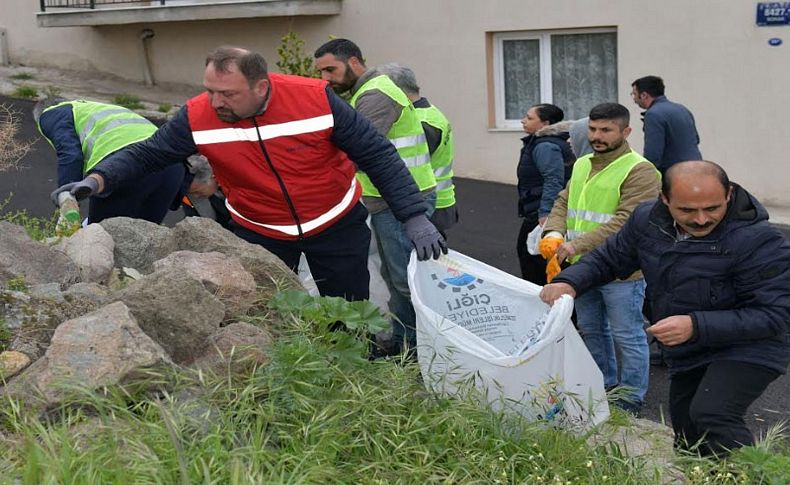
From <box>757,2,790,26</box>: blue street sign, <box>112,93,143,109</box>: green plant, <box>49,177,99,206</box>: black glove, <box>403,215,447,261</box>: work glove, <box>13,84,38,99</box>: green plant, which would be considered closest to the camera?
<box>403,215,447,261</box>: work glove

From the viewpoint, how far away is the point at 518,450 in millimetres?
3809

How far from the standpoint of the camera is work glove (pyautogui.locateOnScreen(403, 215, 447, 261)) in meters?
4.84

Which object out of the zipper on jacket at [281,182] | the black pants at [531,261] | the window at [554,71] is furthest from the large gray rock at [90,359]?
the window at [554,71]

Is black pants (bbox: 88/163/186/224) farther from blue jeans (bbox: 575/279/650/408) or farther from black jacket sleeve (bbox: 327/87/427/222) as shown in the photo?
blue jeans (bbox: 575/279/650/408)

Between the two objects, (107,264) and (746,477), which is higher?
(107,264)

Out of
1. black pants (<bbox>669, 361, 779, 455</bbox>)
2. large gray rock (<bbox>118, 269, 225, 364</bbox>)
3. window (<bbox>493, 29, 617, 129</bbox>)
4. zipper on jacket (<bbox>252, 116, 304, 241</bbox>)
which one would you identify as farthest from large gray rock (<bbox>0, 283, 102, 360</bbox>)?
window (<bbox>493, 29, 617, 129</bbox>)

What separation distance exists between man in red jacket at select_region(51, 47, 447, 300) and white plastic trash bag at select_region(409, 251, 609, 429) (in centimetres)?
24

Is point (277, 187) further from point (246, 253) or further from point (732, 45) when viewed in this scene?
point (732, 45)

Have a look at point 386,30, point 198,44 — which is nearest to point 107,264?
point 386,30

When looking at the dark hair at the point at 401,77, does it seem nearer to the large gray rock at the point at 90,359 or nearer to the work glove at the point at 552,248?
the work glove at the point at 552,248

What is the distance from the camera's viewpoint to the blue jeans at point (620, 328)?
5617 millimetres

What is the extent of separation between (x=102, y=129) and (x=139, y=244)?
0.96 meters

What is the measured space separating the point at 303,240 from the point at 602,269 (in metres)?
1.44

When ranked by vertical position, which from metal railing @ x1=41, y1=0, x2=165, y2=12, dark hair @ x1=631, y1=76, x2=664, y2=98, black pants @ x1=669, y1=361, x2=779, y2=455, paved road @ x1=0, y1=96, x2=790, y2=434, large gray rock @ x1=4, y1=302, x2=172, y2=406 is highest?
metal railing @ x1=41, y1=0, x2=165, y2=12
